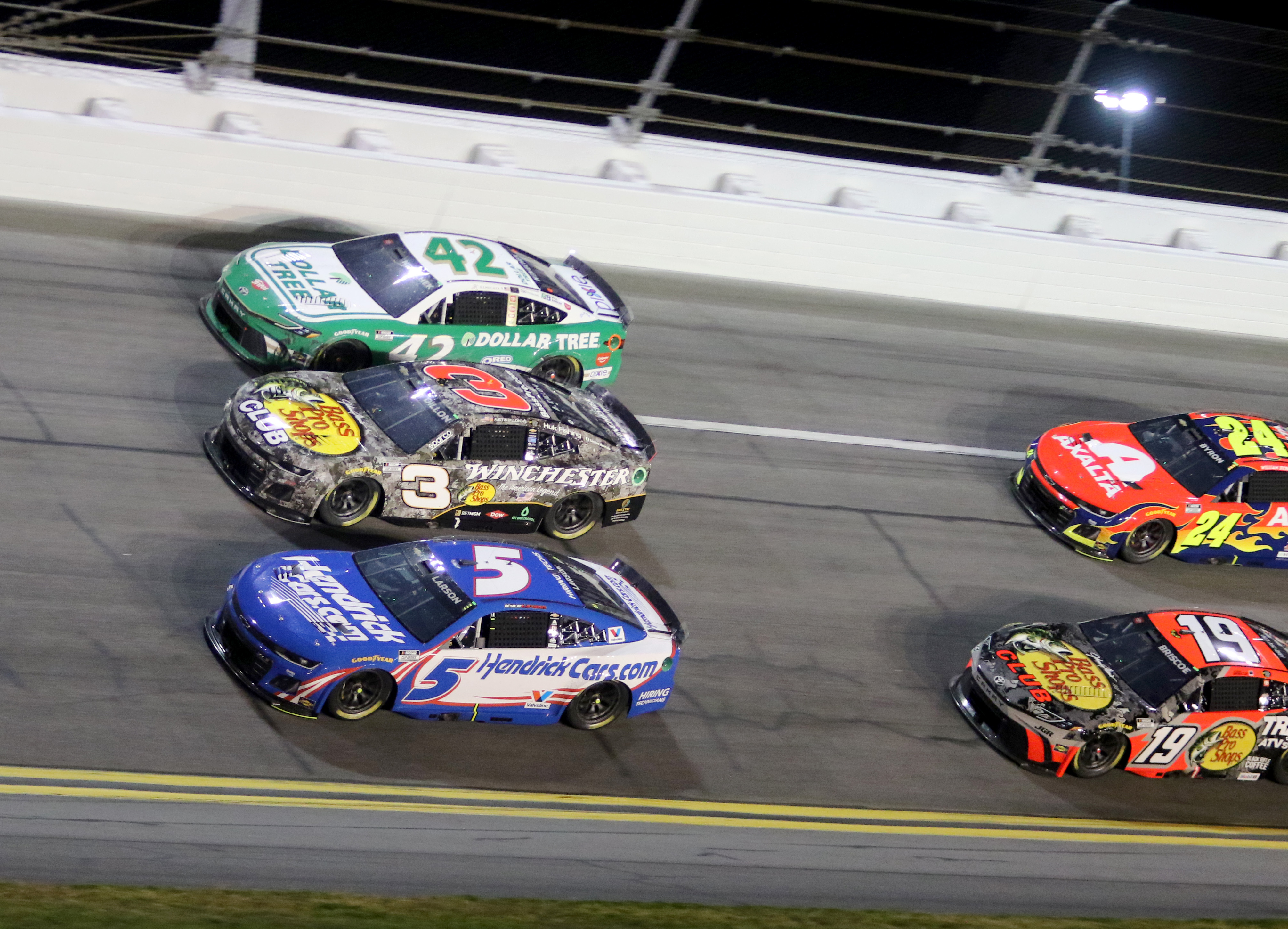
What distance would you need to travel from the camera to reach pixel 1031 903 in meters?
10.4

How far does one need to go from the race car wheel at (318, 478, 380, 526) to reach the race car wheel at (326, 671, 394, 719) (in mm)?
2193

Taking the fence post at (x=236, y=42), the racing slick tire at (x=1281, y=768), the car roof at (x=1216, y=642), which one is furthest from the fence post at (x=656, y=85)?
the racing slick tire at (x=1281, y=768)

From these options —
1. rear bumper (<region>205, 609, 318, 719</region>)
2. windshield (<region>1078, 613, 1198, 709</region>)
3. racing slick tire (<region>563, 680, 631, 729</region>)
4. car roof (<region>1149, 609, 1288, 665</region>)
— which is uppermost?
car roof (<region>1149, 609, 1288, 665</region>)

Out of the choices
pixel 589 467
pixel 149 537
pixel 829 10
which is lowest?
pixel 149 537

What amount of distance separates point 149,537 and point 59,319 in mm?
3573

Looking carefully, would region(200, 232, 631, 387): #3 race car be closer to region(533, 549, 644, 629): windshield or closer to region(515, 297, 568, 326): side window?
region(515, 297, 568, 326): side window

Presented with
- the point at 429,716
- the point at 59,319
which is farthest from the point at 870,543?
the point at 59,319

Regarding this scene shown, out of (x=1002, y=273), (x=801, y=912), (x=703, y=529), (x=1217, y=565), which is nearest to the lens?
(x=801, y=912)

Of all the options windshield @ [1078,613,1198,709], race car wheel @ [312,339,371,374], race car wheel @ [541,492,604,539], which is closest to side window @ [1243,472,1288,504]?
windshield @ [1078,613,1198,709]

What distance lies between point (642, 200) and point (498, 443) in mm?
5886

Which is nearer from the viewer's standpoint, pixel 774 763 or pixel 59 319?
pixel 774 763

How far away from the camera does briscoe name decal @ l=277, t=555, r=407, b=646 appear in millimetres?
9773

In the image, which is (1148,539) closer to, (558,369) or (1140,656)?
(1140,656)

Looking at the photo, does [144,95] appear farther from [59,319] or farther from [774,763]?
[774,763]
